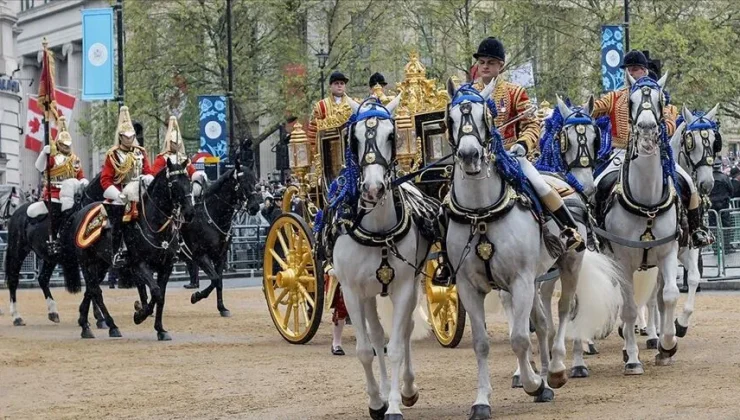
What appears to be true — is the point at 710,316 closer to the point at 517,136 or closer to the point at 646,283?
the point at 646,283

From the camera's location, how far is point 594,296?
1244cm

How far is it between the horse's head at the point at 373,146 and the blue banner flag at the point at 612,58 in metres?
23.8

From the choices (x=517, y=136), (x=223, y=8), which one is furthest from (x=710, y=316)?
(x=223, y=8)

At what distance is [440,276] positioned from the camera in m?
11.2

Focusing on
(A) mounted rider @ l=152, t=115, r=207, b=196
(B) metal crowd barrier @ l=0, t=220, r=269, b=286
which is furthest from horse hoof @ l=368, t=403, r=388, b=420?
(B) metal crowd barrier @ l=0, t=220, r=269, b=286

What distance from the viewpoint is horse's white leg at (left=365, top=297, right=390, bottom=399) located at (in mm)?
10719

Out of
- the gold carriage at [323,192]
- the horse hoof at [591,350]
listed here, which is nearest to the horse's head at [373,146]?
the gold carriage at [323,192]

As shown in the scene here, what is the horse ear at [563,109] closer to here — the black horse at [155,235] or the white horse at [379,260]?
the white horse at [379,260]

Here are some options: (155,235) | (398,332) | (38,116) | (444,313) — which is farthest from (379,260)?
(38,116)

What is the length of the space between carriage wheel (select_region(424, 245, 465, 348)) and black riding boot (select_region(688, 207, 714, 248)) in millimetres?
2522

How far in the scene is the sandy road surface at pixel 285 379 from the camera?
11016mm

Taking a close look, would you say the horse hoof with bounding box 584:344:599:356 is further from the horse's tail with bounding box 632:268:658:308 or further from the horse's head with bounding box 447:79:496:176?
the horse's head with bounding box 447:79:496:176

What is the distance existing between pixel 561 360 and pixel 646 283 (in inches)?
96.1

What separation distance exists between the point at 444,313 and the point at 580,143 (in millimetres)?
3717
